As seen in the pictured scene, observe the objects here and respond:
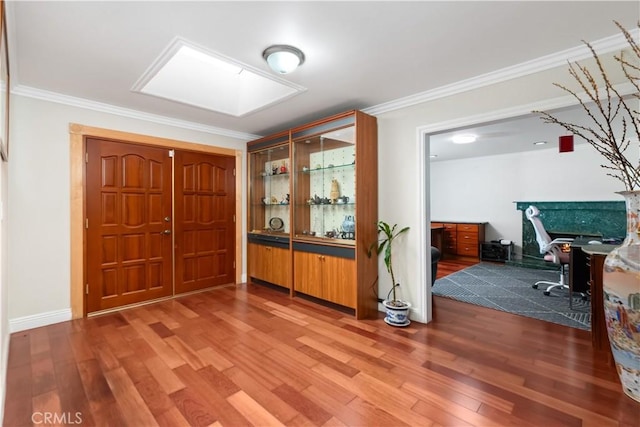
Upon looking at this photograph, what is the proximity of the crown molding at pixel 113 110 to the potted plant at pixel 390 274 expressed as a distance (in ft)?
9.03

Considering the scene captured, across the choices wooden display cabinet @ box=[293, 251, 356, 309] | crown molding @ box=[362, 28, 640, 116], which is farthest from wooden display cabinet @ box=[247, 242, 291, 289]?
crown molding @ box=[362, 28, 640, 116]

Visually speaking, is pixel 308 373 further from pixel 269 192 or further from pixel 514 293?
pixel 514 293

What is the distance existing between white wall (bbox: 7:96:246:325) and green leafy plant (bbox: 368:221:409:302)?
3392mm

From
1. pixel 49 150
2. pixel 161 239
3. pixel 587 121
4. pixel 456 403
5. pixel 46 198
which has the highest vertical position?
pixel 587 121

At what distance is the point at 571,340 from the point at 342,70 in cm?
321

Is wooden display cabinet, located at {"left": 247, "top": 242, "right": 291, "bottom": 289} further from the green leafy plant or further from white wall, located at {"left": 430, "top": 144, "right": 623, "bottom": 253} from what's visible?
white wall, located at {"left": 430, "top": 144, "right": 623, "bottom": 253}

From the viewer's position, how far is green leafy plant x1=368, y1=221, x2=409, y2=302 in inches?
126

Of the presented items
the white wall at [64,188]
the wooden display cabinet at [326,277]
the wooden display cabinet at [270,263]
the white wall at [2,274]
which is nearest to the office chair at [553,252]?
the white wall at [64,188]

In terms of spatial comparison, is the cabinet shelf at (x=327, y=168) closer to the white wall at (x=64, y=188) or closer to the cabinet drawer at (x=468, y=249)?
the white wall at (x=64, y=188)

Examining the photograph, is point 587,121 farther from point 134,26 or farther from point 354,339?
point 134,26

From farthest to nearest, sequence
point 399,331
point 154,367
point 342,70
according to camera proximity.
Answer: point 399,331 < point 342,70 < point 154,367

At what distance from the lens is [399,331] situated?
290 cm

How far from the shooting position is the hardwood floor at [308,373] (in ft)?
5.65

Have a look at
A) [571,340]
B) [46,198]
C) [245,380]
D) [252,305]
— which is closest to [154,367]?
[245,380]
